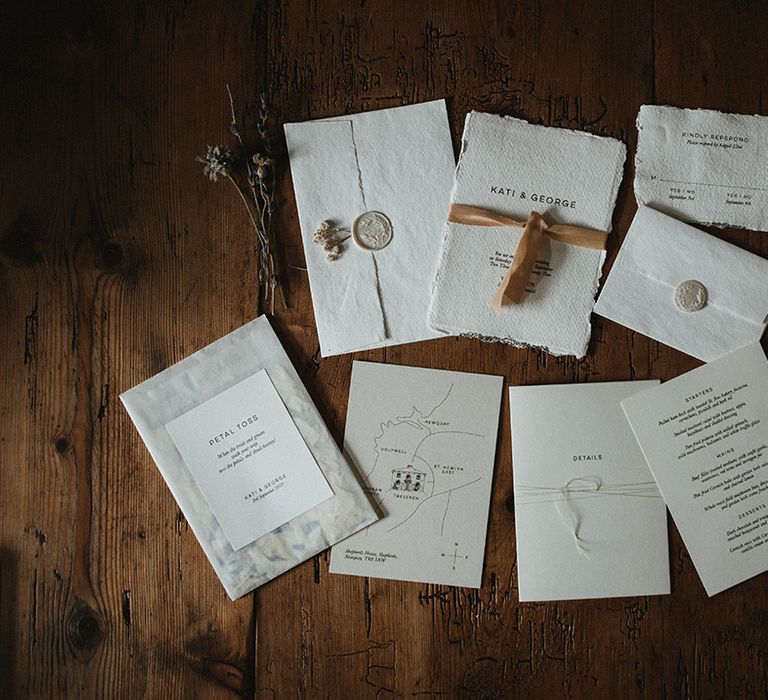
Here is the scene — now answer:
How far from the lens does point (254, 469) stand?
42.5 inches

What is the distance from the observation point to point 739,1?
3.61 feet

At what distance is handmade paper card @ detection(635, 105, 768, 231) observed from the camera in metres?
1.08

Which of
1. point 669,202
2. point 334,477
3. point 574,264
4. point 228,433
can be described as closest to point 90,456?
point 228,433

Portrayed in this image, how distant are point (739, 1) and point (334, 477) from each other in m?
0.90

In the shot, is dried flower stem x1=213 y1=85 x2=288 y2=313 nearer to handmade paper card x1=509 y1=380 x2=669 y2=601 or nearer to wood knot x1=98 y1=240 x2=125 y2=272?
wood knot x1=98 y1=240 x2=125 y2=272

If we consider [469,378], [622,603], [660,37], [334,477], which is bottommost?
[622,603]

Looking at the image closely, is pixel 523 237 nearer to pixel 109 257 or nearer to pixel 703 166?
pixel 703 166

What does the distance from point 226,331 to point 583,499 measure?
0.56 m

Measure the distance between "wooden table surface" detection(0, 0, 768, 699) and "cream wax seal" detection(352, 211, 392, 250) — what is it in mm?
92

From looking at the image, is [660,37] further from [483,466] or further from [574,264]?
[483,466]

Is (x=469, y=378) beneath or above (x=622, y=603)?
above

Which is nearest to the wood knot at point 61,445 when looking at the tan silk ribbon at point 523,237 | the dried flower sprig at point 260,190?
the dried flower sprig at point 260,190

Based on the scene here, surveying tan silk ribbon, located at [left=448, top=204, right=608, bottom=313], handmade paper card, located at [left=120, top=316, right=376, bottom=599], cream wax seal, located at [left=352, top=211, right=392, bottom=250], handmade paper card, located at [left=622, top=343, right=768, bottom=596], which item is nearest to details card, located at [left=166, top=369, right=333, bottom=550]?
handmade paper card, located at [left=120, top=316, right=376, bottom=599]

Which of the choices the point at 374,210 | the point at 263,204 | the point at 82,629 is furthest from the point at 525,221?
the point at 82,629
